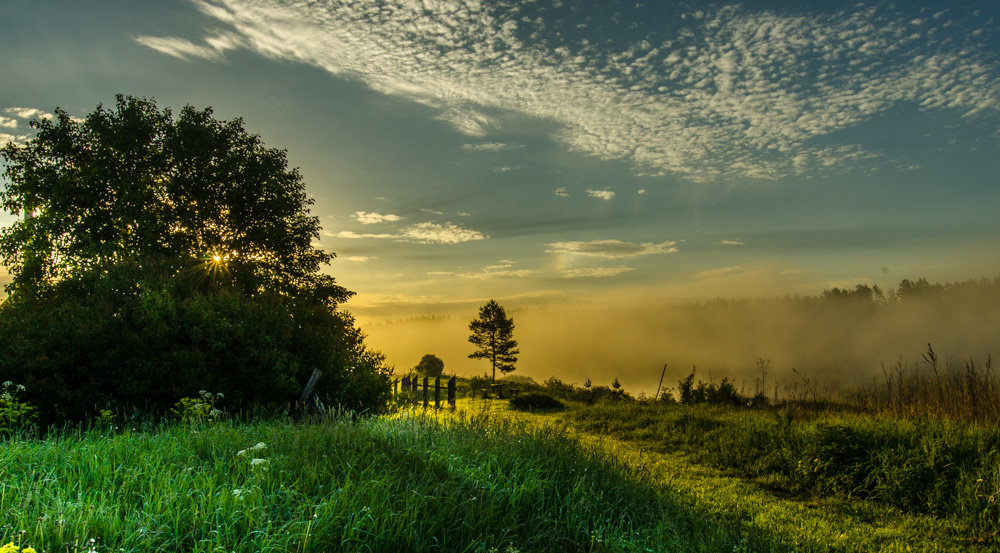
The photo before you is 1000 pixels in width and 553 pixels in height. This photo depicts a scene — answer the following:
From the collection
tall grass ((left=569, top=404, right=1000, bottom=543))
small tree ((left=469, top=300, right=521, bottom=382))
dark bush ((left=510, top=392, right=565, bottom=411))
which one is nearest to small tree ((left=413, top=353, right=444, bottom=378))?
small tree ((left=469, top=300, right=521, bottom=382))

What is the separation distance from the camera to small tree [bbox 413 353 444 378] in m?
45.3

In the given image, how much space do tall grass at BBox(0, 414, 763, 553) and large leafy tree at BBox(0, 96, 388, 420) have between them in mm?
2879

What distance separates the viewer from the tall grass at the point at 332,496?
404 cm

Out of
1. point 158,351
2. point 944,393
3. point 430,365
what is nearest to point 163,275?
point 158,351

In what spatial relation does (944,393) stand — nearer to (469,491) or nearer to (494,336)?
(469,491)

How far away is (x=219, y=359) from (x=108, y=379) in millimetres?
1728

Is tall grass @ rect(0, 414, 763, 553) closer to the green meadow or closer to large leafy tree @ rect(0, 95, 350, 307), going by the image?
the green meadow

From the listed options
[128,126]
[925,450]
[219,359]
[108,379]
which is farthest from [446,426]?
[128,126]

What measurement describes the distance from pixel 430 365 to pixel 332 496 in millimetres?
41826

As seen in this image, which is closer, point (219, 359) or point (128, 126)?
point (219, 359)

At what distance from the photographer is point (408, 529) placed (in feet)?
14.4

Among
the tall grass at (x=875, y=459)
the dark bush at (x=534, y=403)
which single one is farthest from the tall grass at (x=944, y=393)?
the dark bush at (x=534, y=403)

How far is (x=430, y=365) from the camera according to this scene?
1806 inches

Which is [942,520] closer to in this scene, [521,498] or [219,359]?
[521,498]
